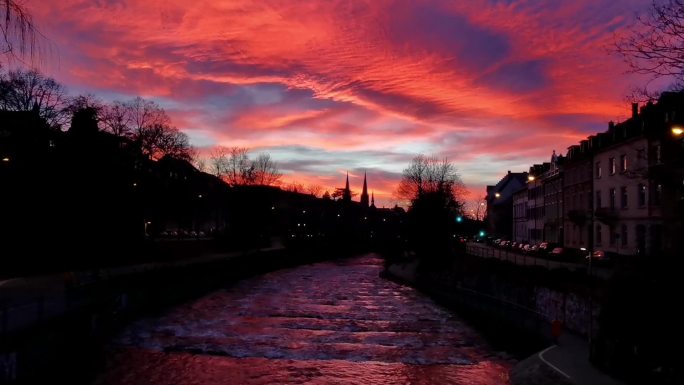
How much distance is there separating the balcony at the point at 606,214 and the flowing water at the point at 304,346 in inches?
765

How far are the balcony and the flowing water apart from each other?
63.8 feet

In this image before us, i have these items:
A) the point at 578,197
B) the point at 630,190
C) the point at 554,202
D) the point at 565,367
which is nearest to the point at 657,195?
the point at 630,190

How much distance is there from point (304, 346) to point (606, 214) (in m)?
Result: 35.1

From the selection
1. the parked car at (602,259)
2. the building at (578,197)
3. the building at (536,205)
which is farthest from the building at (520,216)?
the parked car at (602,259)

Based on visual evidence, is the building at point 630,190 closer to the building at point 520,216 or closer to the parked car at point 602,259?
the parked car at point 602,259

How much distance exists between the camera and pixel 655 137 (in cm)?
4266

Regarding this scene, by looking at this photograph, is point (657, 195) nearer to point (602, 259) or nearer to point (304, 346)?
point (602, 259)

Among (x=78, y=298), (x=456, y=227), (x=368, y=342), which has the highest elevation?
(x=456, y=227)

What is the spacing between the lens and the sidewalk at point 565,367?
14344mm

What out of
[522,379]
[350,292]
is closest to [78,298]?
[522,379]

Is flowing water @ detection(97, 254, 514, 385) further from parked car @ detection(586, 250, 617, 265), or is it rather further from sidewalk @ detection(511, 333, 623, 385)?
parked car @ detection(586, 250, 617, 265)

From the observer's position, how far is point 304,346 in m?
25.7

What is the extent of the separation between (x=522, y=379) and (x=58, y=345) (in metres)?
14.8

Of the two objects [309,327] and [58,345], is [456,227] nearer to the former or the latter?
[309,327]
